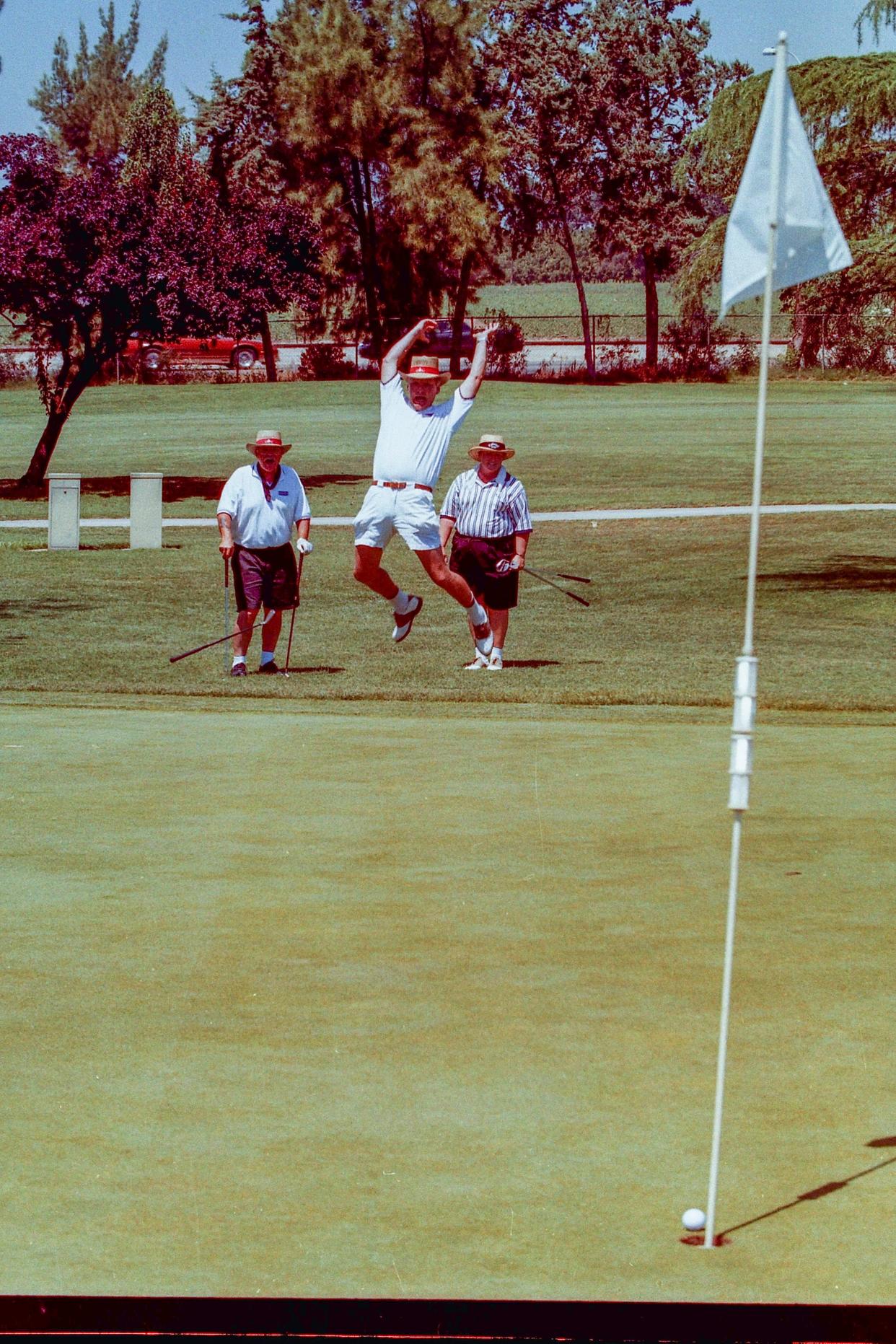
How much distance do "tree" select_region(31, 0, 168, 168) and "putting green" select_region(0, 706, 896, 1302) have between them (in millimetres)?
100858

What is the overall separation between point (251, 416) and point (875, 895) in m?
45.7

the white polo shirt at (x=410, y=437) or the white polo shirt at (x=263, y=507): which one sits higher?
the white polo shirt at (x=410, y=437)

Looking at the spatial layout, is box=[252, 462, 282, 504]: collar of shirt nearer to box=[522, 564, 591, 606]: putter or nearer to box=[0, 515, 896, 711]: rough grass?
box=[0, 515, 896, 711]: rough grass

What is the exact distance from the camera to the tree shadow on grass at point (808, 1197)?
3957mm

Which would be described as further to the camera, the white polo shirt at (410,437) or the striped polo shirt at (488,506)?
the striped polo shirt at (488,506)

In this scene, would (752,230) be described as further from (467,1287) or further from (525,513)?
(525,513)

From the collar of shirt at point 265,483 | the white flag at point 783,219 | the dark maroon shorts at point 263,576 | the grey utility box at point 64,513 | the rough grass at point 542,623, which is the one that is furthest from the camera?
the grey utility box at point 64,513

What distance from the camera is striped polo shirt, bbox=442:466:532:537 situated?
590 inches

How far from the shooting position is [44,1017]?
540 cm

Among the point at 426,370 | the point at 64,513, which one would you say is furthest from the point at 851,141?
the point at 64,513

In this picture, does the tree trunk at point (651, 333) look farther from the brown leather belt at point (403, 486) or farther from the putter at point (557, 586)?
the brown leather belt at point (403, 486)

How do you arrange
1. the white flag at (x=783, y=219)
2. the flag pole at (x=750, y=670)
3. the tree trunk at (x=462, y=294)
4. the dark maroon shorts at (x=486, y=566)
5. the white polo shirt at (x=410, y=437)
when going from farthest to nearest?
the tree trunk at (x=462, y=294) < the dark maroon shorts at (x=486, y=566) < the white polo shirt at (x=410, y=437) < the white flag at (x=783, y=219) < the flag pole at (x=750, y=670)

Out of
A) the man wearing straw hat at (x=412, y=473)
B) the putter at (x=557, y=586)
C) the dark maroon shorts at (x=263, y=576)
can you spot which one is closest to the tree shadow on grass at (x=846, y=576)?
the putter at (x=557, y=586)

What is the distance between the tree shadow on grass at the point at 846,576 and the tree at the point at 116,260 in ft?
43.5
